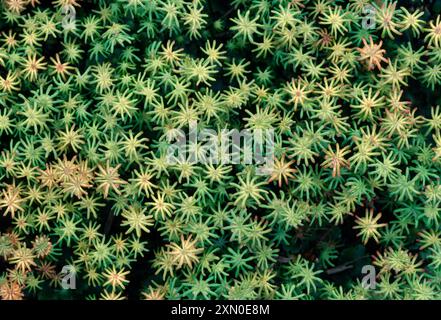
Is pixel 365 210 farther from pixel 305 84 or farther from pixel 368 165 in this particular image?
pixel 305 84

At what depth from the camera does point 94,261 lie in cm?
209

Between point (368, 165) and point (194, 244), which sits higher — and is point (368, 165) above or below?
above

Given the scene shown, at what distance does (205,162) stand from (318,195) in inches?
16.7

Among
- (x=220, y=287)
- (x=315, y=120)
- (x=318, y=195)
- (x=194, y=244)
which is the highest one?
(x=315, y=120)

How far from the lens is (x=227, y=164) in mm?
2111

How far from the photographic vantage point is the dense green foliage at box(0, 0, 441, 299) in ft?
6.72

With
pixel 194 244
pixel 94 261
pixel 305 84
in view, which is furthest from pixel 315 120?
pixel 94 261

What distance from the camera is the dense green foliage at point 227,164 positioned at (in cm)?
205
